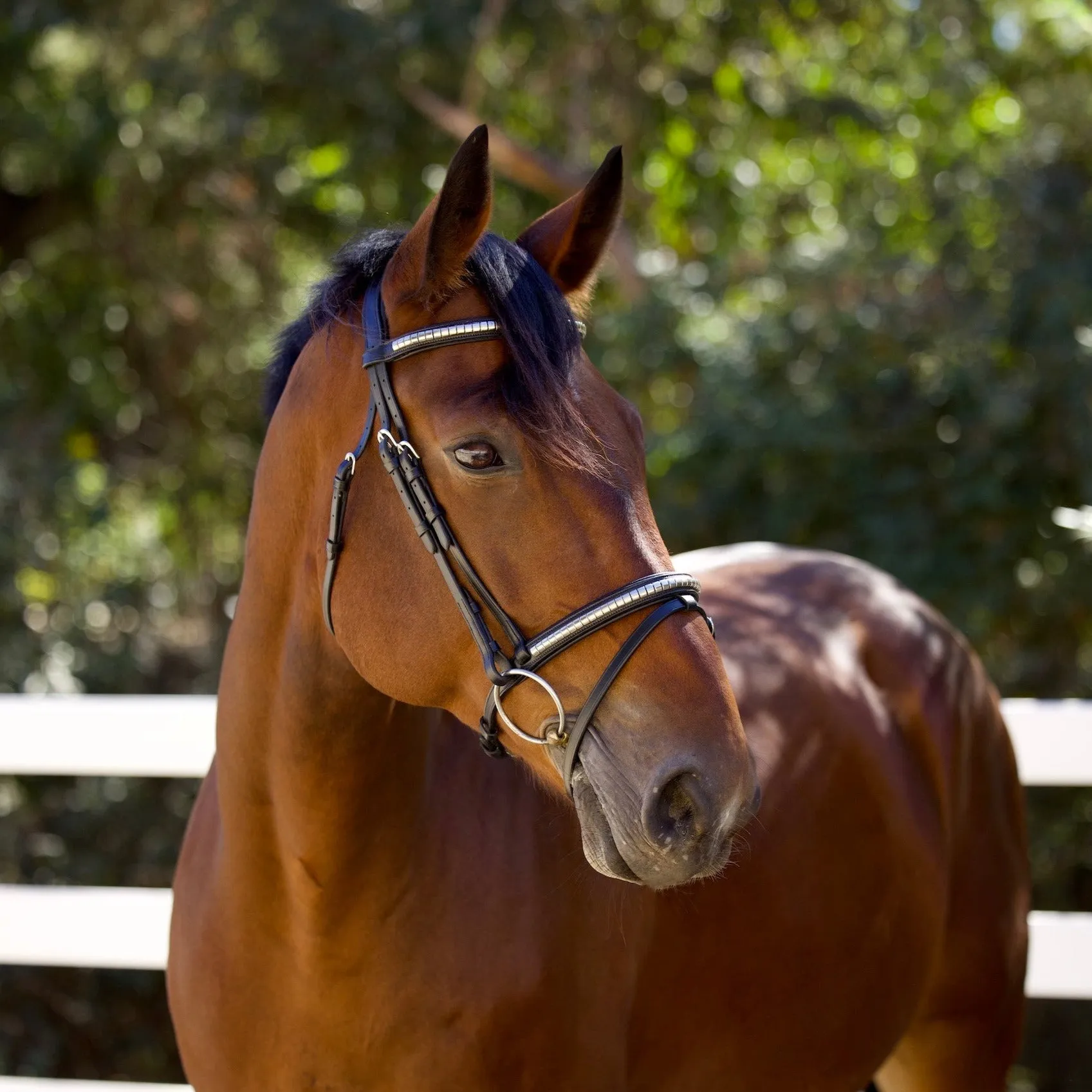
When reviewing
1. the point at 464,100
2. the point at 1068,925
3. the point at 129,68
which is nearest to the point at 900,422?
the point at 1068,925

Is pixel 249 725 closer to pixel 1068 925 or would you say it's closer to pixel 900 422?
pixel 1068 925

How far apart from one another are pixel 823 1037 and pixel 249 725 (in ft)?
4.40

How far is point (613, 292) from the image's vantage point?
31.2ft

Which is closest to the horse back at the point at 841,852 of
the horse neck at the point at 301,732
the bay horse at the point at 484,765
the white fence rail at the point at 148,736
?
the bay horse at the point at 484,765

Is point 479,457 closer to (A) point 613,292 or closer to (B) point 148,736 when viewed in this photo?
(B) point 148,736

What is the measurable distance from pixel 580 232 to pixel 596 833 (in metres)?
0.96

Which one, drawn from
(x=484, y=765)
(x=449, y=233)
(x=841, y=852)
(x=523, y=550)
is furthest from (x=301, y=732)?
(x=841, y=852)

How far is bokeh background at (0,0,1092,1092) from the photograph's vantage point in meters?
5.73

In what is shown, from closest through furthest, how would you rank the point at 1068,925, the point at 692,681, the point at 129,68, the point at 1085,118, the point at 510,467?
the point at 692,681
the point at 510,467
the point at 1068,925
the point at 1085,118
the point at 129,68

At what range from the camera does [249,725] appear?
1906 mm

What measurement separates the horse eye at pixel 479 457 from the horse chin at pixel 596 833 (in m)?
0.42

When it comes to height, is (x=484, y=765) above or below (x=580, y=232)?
below

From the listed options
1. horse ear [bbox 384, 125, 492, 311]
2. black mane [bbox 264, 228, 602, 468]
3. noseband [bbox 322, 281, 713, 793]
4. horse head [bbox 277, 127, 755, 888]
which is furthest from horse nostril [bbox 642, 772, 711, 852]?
horse ear [bbox 384, 125, 492, 311]

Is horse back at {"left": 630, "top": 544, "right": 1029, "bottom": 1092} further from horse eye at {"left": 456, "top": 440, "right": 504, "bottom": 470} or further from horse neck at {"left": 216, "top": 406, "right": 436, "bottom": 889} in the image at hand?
horse eye at {"left": 456, "top": 440, "right": 504, "bottom": 470}
